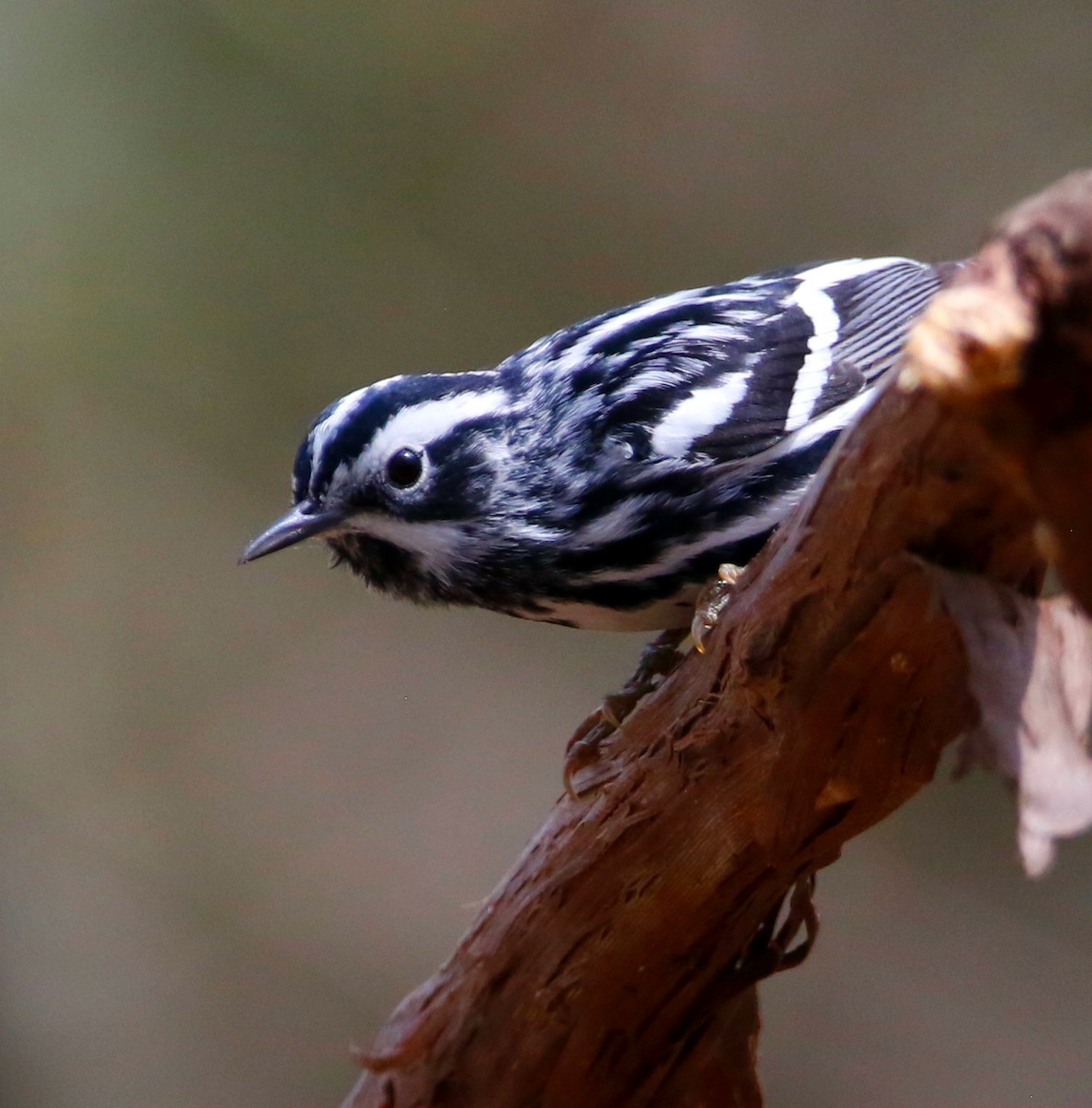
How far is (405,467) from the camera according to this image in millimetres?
1476

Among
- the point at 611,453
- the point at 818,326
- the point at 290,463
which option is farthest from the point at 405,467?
the point at 290,463

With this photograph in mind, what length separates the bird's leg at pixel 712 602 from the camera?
1220 mm

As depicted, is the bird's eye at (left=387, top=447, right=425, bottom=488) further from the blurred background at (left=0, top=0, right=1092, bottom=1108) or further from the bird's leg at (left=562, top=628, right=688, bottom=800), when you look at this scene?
the blurred background at (left=0, top=0, right=1092, bottom=1108)

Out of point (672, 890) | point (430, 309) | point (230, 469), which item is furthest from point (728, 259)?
point (672, 890)

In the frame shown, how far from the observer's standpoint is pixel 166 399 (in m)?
3.32

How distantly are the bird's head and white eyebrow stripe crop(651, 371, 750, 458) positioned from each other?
0.22 meters

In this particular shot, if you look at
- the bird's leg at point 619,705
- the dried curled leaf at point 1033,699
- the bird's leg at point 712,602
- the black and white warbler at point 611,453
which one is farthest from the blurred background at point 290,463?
the dried curled leaf at point 1033,699

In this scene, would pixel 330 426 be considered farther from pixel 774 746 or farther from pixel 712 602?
pixel 774 746

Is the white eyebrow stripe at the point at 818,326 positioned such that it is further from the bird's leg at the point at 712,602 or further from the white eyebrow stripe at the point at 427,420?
the white eyebrow stripe at the point at 427,420

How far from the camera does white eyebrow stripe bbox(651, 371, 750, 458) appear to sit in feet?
4.40

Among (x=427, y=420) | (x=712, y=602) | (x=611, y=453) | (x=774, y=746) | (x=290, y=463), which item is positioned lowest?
(x=774, y=746)

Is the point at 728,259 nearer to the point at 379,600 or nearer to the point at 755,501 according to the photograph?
the point at 379,600

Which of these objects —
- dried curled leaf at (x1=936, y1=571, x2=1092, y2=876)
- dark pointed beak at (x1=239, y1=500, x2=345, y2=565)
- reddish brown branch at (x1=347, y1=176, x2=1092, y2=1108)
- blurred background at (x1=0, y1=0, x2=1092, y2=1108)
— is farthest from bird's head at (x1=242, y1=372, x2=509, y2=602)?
blurred background at (x1=0, y1=0, x2=1092, y2=1108)

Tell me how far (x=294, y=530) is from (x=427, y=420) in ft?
0.69
